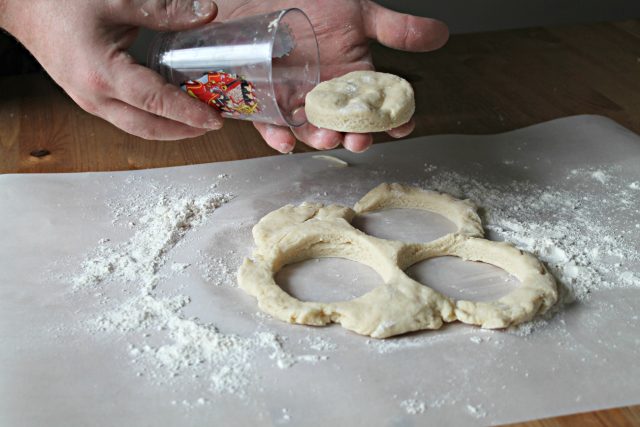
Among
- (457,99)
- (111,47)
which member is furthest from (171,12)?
(457,99)

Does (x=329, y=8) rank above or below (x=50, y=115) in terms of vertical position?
above

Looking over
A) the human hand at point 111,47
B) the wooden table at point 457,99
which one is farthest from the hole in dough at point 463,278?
the wooden table at point 457,99

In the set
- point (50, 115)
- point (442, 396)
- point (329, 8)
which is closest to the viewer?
point (442, 396)

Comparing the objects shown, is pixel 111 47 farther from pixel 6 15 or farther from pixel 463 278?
pixel 463 278

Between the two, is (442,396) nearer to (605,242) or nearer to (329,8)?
(605,242)

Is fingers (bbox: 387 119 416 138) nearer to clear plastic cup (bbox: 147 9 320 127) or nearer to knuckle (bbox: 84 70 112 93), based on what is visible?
clear plastic cup (bbox: 147 9 320 127)

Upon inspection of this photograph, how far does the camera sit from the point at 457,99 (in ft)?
7.96

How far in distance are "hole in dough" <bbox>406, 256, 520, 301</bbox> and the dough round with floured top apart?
30cm

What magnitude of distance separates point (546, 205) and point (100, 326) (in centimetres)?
103

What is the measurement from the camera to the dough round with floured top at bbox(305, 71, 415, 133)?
1.59 m

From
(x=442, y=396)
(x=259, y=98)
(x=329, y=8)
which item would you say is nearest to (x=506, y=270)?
(x=442, y=396)

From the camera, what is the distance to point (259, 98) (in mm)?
1543

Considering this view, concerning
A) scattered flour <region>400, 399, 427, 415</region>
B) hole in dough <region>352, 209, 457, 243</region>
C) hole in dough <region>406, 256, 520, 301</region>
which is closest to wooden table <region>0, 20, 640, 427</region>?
hole in dough <region>352, 209, 457, 243</region>

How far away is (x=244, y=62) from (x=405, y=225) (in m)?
0.52
